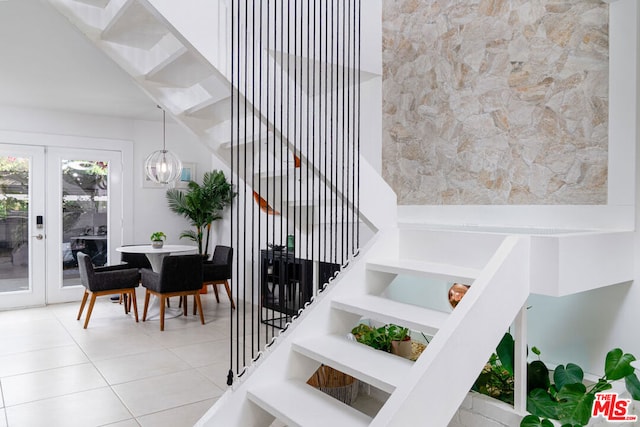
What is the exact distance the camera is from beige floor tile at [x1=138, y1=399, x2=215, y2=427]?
9.75 ft

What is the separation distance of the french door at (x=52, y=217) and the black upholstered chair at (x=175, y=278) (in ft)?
7.21

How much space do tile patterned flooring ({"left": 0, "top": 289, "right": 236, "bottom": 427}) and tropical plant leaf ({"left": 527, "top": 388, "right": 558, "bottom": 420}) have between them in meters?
2.00

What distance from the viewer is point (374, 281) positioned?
2.74 meters

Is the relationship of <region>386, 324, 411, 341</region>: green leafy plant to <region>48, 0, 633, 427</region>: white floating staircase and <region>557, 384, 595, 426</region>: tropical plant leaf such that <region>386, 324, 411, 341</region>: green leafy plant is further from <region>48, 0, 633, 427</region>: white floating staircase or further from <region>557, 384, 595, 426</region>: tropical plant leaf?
<region>557, 384, 595, 426</region>: tropical plant leaf

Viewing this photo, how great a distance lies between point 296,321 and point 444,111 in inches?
85.6

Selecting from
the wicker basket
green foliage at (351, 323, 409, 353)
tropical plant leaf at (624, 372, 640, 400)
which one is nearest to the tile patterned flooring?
the wicker basket

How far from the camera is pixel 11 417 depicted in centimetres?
306

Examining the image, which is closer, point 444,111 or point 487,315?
point 487,315

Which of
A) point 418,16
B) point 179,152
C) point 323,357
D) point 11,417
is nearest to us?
point 323,357

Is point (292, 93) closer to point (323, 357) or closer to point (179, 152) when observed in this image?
point (323, 357)

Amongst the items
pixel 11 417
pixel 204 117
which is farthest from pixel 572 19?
pixel 11 417

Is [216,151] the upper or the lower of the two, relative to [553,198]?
upper

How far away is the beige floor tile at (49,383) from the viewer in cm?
341

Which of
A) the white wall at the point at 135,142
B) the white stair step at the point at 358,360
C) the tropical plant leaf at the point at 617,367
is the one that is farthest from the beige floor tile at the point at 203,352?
the white wall at the point at 135,142
